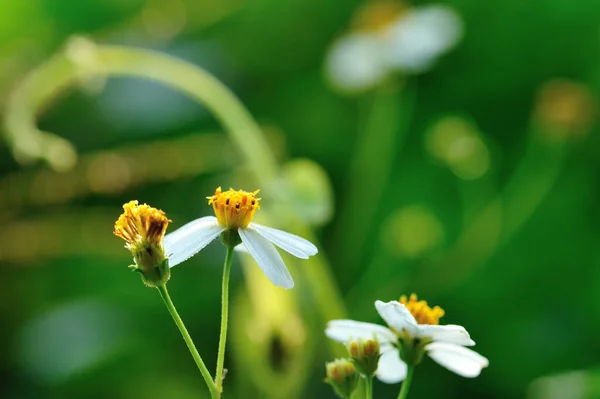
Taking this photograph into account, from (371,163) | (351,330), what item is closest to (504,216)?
(371,163)

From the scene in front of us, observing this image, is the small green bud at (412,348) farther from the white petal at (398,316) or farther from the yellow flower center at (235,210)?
the yellow flower center at (235,210)

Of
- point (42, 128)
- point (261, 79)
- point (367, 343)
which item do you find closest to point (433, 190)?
point (261, 79)

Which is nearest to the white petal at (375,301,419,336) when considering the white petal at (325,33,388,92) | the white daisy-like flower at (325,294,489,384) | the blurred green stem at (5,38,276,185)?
the white daisy-like flower at (325,294,489,384)

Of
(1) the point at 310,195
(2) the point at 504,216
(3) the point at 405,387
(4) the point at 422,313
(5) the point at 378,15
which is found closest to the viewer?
(3) the point at 405,387

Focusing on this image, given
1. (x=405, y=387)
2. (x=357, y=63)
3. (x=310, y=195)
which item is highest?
(x=357, y=63)

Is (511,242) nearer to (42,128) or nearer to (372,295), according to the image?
(372,295)

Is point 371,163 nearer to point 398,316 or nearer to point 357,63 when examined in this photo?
point 357,63

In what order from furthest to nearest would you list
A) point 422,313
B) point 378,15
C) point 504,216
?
point 378,15
point 504,216
point 422,313

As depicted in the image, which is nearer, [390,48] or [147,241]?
[147,241]
